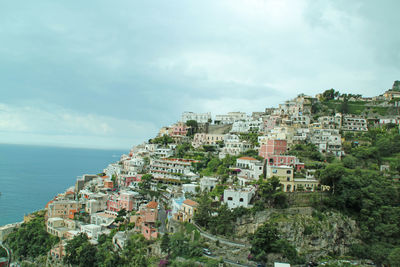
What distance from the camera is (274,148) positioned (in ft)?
143

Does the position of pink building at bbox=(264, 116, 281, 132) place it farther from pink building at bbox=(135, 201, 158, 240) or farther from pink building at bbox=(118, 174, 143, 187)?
pink building at bbox=(135, 201, 158, 240)

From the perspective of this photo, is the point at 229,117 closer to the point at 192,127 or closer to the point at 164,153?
the point at 192,127

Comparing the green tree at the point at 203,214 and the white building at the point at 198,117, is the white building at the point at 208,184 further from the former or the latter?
the white building at the point at 198,117

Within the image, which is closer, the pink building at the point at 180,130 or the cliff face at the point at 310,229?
the cliff face at the point at 310,229

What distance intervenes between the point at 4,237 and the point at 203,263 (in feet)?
119

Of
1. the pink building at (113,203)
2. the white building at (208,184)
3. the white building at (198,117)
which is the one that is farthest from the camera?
the white building at (198,117)

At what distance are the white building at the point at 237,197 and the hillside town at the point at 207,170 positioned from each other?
112 mm

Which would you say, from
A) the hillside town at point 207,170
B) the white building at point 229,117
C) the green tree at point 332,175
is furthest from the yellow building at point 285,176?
the white building at point 229,117

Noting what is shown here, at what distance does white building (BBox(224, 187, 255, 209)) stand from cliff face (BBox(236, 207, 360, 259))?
177 centimetres

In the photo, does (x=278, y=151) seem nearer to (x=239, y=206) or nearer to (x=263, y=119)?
(x=239, y=206)

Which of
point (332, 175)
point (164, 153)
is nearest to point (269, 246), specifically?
point (332, 175)

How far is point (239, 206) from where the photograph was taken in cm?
3166

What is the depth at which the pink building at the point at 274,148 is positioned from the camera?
43.7m

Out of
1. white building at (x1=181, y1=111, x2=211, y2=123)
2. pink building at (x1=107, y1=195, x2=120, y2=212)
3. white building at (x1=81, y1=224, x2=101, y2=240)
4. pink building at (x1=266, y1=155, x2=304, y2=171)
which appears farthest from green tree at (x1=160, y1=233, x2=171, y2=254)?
white building at (x1=181, y1=111, x2=211, y2=123)
